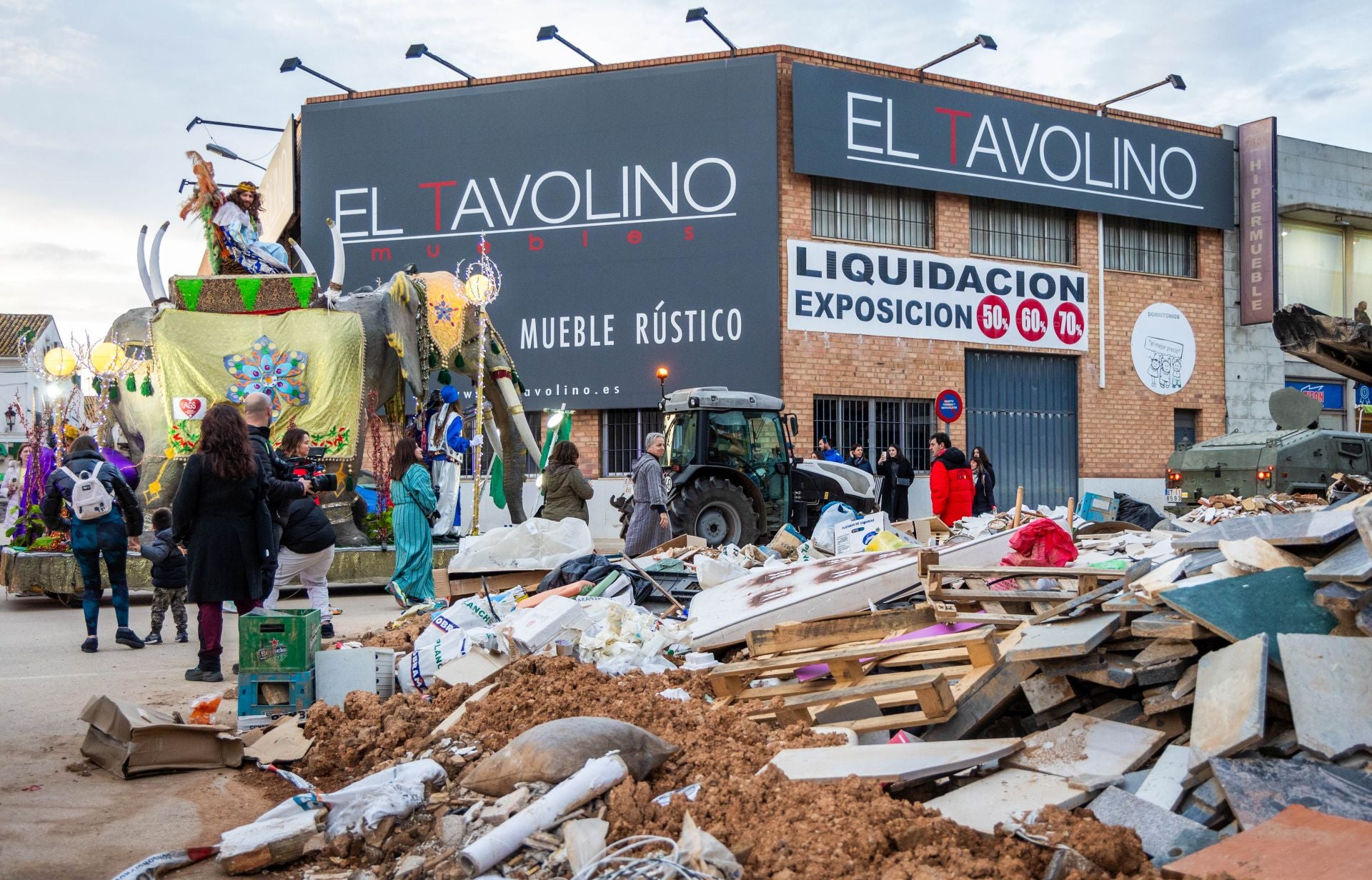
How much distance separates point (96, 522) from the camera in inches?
335

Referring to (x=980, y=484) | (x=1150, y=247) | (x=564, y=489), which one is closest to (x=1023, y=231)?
(x=1150, y=247)

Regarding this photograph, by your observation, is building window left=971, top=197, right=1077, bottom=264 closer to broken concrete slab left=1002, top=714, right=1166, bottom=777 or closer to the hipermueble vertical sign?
the hipermueble vertical sign

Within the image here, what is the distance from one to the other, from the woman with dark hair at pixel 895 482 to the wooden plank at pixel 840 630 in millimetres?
13231

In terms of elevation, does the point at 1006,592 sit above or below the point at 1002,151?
below

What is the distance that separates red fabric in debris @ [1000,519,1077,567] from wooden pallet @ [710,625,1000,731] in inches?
68.0

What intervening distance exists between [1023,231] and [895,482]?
264 inches

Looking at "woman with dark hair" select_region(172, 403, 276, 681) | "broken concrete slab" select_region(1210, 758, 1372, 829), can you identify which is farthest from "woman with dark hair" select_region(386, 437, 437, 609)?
"broken concrete slab" select_region(1210, 758, 1372, 829)

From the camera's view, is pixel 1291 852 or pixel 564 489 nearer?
pixel 1291 852

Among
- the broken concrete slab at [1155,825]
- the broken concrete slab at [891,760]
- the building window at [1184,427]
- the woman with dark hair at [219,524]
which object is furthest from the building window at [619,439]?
the broken concrete slab at [1155,825]

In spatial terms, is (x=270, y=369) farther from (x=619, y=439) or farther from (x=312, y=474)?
(x=619, y=439)

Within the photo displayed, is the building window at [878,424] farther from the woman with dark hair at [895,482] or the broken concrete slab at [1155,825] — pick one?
the broken concrete slab at [1155,825]

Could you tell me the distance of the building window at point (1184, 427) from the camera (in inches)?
940

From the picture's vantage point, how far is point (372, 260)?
845 inches

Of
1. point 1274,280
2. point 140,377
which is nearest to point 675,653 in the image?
point 140,377
